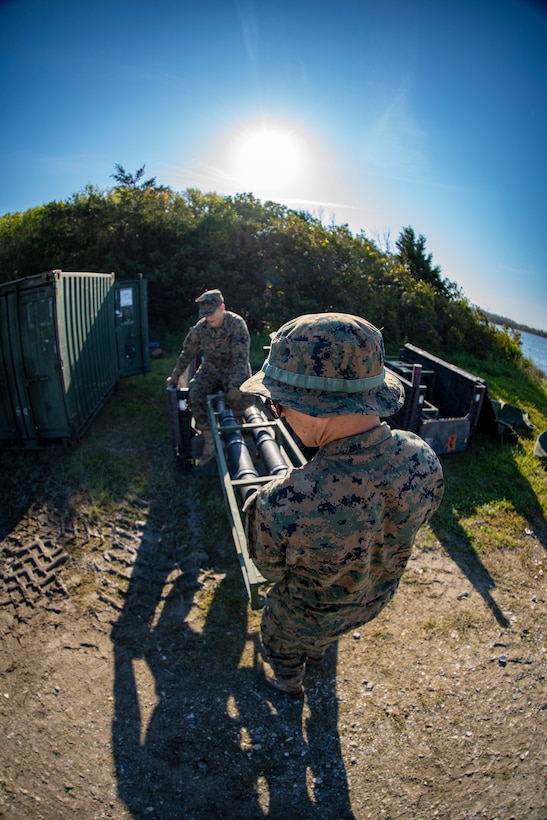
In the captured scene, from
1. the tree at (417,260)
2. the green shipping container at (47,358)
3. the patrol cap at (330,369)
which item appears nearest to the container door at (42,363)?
the green shipping container at (47,358)

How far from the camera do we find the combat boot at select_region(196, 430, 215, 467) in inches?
218

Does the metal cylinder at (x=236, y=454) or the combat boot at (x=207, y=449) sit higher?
the metal cylinder at (x=236, y=454)

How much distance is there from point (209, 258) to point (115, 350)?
216 inches

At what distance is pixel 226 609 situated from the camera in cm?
363

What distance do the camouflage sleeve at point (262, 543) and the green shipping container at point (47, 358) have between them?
13.8 feet

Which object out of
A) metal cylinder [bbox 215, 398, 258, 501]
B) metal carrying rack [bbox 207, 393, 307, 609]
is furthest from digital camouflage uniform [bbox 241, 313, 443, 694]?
metal cylinder [bbox 215, 398, 258, 501]

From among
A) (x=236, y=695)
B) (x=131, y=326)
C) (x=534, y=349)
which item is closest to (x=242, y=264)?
(x=131, y=326)

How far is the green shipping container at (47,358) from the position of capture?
528 cm

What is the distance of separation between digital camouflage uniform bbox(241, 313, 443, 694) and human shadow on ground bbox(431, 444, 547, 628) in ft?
7.37

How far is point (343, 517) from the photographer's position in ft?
6.19

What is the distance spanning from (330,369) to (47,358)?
4683mm

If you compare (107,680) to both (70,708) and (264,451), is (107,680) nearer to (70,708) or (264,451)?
(70,708)

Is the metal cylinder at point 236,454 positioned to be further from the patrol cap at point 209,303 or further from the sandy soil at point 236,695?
the patrol cap at point 209,303

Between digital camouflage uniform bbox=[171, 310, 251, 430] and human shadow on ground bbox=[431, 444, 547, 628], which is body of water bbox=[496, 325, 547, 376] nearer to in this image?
human shadow on ground bbox=[431, 444, 547, 628]
